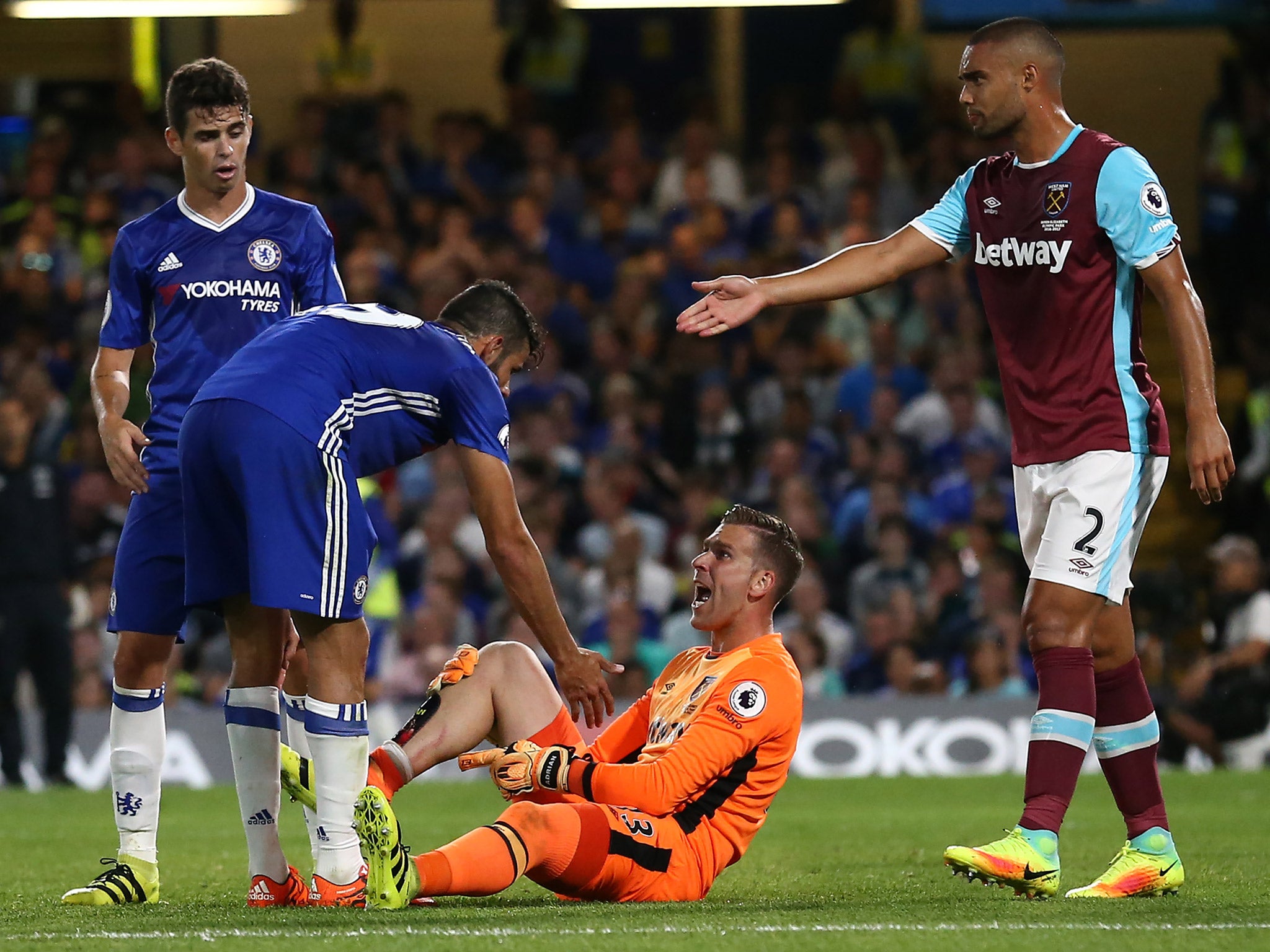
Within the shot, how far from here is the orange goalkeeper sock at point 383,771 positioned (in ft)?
17.0

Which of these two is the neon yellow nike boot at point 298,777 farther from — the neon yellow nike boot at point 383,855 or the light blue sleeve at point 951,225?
the light blue sleeve at point 951,225

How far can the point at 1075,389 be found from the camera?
5207 millimetres

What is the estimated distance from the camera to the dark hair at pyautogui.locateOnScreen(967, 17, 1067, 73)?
5281 mm

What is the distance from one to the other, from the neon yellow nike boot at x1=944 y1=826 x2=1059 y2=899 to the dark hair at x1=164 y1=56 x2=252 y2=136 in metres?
2.92

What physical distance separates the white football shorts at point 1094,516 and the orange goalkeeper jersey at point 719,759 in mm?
809

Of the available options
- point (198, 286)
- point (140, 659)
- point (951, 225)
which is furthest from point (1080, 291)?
point (140, 659)

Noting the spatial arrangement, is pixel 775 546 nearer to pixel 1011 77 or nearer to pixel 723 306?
pixel 723 306

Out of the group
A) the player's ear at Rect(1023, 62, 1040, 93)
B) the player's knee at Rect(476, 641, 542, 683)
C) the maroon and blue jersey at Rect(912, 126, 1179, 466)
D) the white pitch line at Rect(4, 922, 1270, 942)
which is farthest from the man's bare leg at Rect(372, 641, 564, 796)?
the player's ear at Rect(1023, 62, 1040, 93)

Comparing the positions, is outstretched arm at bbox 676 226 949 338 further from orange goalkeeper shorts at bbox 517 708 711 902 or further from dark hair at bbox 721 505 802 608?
orange goalkeeper shorts at bbox 517 708 711 902

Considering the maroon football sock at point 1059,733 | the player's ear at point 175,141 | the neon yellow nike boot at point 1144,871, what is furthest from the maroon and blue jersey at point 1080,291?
the player's ear at point 175,141

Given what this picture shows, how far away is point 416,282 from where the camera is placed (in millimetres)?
14016

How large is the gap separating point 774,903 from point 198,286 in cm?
241

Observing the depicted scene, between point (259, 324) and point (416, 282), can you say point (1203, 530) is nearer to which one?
point (416, 282)

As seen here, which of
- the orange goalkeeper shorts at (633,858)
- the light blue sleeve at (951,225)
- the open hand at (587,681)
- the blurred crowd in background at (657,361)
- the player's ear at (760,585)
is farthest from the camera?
the blurred crowd in background at (657,361)
